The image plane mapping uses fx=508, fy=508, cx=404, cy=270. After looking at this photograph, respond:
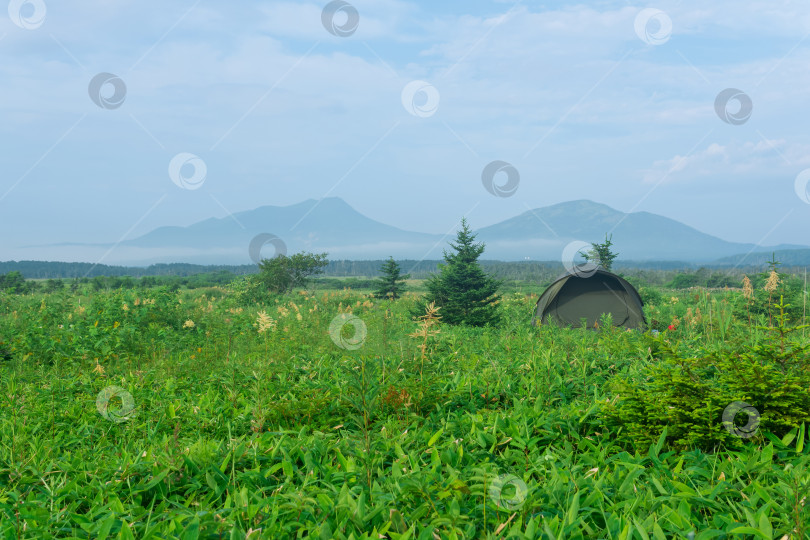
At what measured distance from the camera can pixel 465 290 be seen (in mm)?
14938

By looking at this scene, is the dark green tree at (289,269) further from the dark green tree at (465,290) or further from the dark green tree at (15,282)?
the dark green tree at (465,290)

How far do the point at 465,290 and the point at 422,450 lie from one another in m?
11.3

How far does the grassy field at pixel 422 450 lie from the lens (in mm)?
2752

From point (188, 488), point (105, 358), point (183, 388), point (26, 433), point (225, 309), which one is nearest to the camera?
point (188, 488)

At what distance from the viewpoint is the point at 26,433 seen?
4.79 metres

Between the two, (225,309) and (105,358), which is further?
(225,309)

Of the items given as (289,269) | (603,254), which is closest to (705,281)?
(603,254)

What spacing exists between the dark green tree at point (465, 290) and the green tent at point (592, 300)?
5.66 ft

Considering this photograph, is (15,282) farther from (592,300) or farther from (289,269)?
(592,300)

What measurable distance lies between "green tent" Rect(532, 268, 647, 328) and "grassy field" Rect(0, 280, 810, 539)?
7838mm

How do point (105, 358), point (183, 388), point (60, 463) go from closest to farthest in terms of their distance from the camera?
point (60, 463) → point (183, 388) → point (105, 358)

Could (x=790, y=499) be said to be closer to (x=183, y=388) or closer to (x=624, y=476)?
(x=624, y=476)

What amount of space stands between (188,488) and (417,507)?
1528mm

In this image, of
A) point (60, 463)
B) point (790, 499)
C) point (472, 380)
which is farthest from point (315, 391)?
point (790, 499)
